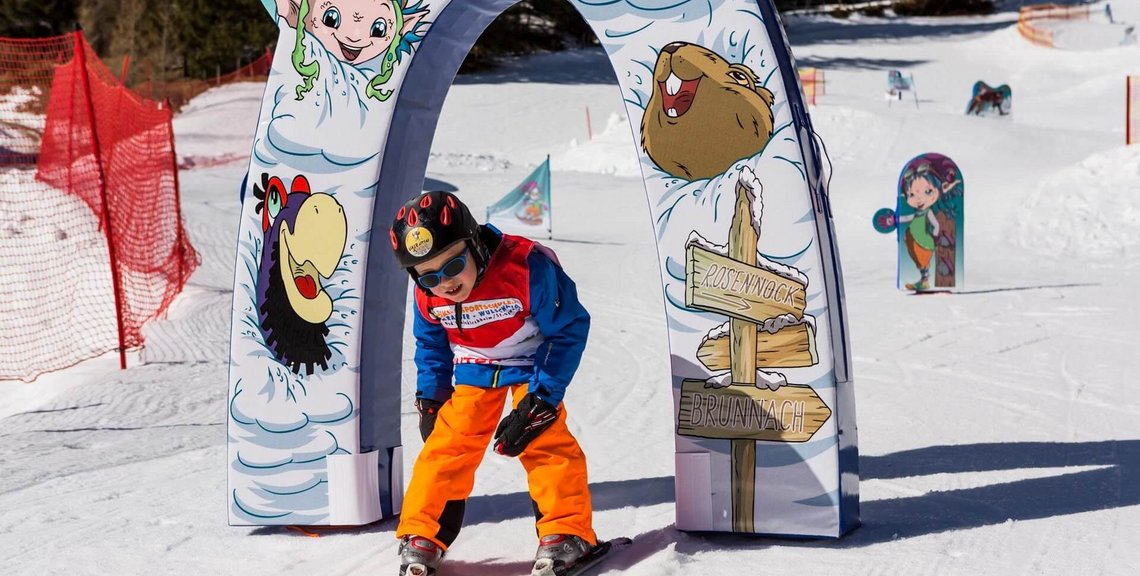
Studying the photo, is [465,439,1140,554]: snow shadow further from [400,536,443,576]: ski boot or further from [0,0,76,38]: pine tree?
[0,0,76,38]: pine tree

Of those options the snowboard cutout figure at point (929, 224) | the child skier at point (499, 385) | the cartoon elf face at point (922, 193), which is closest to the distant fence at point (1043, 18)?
the snowboard cutout figure at point (929, 224)

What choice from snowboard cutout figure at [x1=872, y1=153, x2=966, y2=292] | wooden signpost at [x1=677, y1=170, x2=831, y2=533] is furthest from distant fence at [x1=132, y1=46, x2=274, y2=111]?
wooden signpost at [x1=677, y1=170, x2=831, y2=533]

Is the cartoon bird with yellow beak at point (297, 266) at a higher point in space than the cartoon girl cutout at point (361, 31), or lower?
lower

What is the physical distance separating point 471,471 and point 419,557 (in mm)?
329

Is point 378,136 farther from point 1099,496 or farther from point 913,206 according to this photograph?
point 913,206

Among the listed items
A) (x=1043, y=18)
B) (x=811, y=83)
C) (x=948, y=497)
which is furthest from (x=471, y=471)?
(x=1043, y=18)

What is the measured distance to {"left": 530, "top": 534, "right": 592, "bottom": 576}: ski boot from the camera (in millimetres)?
3598

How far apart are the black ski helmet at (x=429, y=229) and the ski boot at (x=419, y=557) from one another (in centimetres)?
89

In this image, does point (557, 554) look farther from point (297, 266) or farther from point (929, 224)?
point (929, 224)

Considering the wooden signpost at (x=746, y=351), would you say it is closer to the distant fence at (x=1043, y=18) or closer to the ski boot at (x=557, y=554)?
the ski boot at (x=557, y=554)

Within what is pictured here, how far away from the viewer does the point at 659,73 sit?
146 inches

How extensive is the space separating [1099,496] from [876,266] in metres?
7.83

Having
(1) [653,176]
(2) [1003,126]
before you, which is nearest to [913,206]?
(1) [653,176]

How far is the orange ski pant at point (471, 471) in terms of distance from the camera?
366 cm
